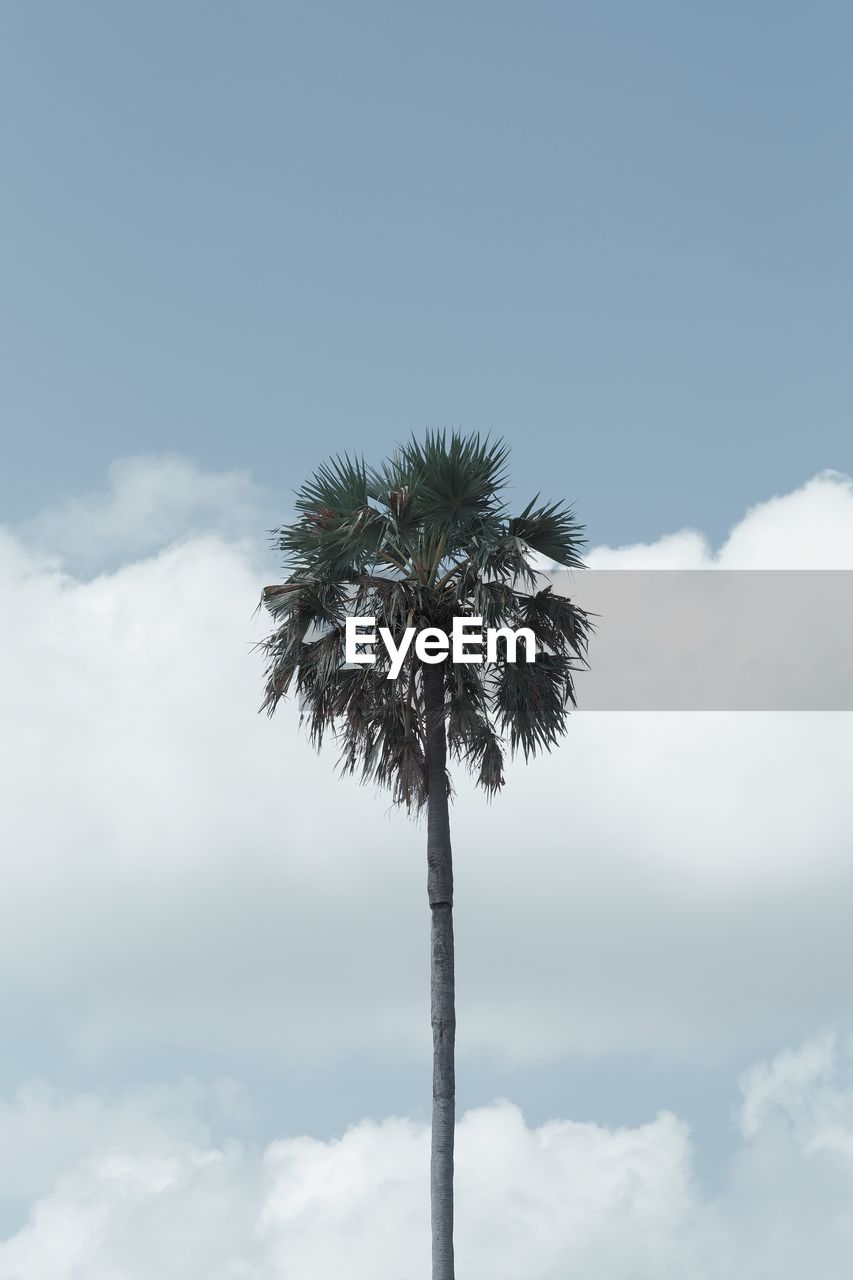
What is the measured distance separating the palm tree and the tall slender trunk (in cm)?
5

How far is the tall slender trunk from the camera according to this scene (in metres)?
21.3

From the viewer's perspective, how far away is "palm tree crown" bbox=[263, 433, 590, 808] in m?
24.0

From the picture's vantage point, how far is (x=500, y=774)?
25344mm

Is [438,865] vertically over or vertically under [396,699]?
under

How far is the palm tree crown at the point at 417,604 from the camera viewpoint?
24047 mm

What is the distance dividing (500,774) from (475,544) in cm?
381

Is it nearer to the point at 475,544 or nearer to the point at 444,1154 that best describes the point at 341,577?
the point at 475,544

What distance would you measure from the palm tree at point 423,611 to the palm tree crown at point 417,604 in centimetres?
2

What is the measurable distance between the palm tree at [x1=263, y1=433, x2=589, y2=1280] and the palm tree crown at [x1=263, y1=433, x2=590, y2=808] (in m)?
0.02

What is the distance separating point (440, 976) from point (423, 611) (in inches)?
214

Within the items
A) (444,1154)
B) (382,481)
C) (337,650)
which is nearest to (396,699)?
(337,650)
